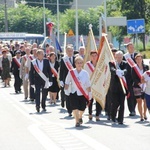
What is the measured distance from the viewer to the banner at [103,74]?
15.7 m

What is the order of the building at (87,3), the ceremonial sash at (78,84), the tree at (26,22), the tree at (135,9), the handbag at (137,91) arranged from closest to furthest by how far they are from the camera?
1. the ceremonial sash at (78,84)
2. the handbag at (137,91)
3. the tree at (135,9)
4. the tree at (26,22)
5. the building at (87,3)

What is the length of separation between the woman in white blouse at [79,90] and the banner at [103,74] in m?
0.90

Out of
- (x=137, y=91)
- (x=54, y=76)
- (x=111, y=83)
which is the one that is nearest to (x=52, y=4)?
(x=54, y=76)

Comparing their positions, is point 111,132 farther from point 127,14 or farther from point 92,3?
point 92,3

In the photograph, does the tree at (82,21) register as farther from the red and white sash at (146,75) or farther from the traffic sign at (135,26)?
the red and white sash at (146,75)

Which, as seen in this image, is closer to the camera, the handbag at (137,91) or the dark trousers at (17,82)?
the handbag at (137,91)

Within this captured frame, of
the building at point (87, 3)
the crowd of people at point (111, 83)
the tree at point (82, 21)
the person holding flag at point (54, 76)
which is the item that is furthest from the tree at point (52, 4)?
the crowd of people at point (111, 83)

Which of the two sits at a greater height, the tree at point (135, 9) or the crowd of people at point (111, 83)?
the tree at point (135, 9)

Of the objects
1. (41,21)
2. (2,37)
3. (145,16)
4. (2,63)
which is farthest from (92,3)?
(2,63)

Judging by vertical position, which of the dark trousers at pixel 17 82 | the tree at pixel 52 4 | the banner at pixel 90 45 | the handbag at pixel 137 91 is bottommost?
the dark trousers at pixel 17 82

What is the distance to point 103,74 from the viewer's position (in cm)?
1599

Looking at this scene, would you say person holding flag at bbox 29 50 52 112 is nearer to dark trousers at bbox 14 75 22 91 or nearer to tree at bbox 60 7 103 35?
dark trousers at bbox 14 75 22 91

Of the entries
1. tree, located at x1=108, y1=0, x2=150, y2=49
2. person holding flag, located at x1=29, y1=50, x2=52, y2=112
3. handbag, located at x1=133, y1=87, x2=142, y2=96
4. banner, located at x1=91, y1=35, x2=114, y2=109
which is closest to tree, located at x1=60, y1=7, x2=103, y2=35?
tree, located at x1=108, y1=0, x2=150, y2=49

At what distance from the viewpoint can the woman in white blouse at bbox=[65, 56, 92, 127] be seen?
48.2 ft
